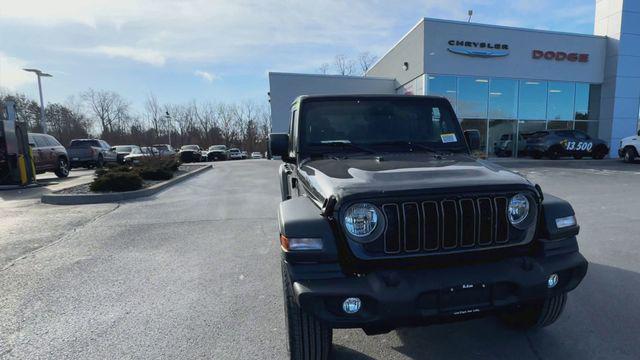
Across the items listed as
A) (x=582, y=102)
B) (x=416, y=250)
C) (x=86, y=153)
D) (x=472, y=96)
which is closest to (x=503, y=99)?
(x=472, y=96)

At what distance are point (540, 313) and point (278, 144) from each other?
8.90ft

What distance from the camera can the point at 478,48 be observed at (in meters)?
20.4

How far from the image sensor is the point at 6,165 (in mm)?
12023

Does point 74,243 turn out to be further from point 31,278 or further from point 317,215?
point 317,215

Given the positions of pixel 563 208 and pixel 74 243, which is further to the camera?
pixel 74 243

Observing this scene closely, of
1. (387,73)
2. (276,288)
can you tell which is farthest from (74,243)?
(387,73)

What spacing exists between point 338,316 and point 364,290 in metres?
0.22

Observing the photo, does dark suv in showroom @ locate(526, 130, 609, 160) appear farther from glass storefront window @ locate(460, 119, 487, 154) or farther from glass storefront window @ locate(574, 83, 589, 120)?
glass storefront window @ locate(574, 83, 589, 120)

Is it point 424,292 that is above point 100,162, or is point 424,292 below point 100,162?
above

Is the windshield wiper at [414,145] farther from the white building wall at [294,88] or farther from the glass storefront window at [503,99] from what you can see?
the glass storefront window at [503,99]

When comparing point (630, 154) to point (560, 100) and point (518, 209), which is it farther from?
point (518, 209)

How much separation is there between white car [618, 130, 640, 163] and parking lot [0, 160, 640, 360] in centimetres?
1422

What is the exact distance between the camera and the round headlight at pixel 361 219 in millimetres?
2168

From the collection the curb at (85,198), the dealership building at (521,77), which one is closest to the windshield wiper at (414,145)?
the curb at (85,198)
